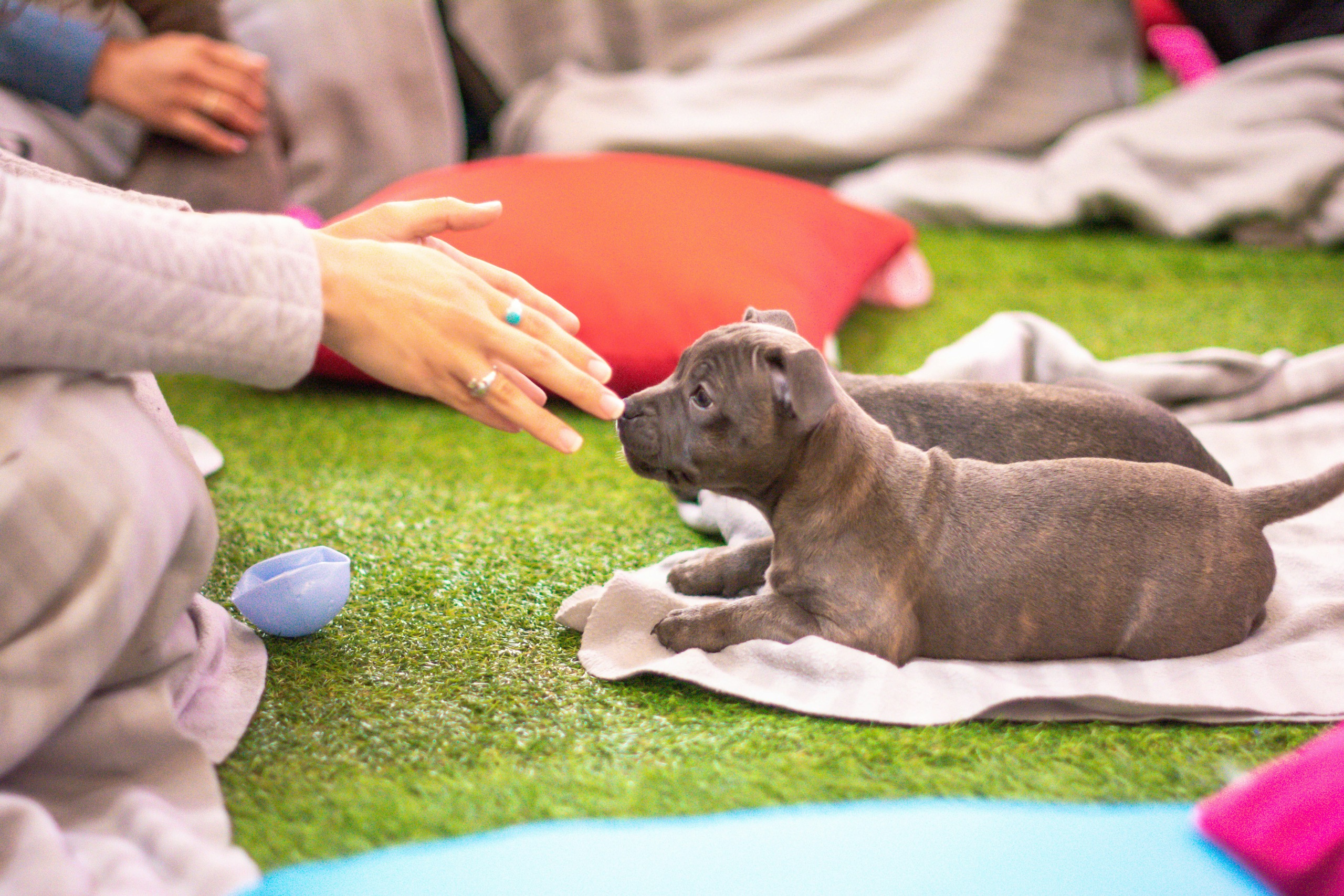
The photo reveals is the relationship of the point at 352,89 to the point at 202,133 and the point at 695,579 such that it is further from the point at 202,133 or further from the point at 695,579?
the point at 695,579

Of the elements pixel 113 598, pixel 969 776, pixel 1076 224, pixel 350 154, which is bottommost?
pixel 1076 224

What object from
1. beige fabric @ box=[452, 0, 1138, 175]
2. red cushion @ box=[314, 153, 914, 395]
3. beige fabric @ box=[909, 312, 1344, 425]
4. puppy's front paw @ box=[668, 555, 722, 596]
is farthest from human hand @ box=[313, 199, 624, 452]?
beige fabric @ box=[452, 0, 1138, 175]

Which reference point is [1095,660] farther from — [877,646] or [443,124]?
[443,124]

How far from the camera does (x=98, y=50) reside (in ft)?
10.3

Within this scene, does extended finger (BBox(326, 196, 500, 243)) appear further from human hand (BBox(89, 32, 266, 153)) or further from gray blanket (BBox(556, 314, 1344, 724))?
human hand (BBox(89, 32, 266, 153))

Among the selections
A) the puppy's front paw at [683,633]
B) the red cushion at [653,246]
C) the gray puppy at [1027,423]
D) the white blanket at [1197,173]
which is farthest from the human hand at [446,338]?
the white blanket at [1197,173]

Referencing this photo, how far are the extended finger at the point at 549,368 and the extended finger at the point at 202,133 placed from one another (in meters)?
2.14

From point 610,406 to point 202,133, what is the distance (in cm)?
222

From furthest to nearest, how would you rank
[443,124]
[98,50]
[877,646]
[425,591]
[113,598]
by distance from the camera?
[443,124], [98,50], [425,591], [877,646], [113,598]

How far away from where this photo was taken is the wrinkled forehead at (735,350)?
181 centimetres

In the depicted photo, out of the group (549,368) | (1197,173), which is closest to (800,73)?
(1197,173)

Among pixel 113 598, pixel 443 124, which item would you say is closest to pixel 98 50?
pixel 443 124

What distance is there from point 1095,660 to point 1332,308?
258 centimetres

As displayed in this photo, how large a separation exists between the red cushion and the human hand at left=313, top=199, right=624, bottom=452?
4.18ft
